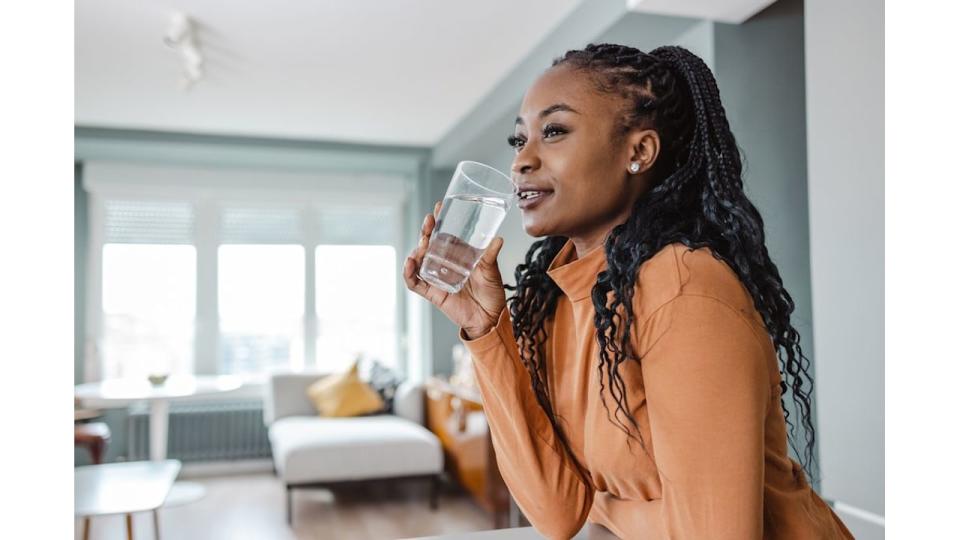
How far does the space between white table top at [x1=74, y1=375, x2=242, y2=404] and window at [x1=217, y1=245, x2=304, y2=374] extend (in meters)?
0.47

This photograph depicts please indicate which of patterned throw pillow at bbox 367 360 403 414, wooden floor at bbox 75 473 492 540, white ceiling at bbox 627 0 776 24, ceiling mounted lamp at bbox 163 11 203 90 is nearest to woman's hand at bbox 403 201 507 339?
white ceiling at bbox 627 0 776 24

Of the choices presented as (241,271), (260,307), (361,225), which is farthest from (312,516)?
(361,225)

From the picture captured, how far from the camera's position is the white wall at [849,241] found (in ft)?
4.36

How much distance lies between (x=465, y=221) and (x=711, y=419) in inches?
14.4

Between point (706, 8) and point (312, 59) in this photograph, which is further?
point (312, 59)

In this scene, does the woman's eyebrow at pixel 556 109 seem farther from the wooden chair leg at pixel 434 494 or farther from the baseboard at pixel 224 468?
the baseboard at pixel 224 468

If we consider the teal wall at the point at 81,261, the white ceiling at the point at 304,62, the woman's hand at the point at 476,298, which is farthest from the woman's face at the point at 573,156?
the teal wall at the point at 81,261

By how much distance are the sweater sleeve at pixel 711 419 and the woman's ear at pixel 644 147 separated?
0.21 meters

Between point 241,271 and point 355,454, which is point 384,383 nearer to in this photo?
point 355,454

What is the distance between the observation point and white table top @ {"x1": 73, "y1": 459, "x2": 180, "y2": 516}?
99.1 inches

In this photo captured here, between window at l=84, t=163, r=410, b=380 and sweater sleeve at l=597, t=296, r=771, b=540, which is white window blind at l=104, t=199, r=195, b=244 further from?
sweater sleeve at l=597, t=296, r=771, b=540

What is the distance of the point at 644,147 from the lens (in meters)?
0.88
